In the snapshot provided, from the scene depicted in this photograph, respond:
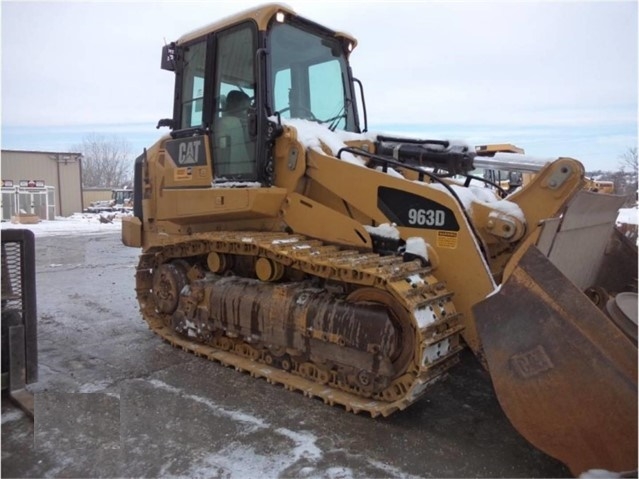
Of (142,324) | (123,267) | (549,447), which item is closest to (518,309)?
(549,447)

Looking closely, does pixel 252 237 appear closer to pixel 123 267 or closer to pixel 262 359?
pixel 262 359

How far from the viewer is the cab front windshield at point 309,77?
5203 mm

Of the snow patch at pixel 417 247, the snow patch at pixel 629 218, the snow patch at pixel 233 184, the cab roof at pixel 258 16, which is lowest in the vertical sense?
the snow patch at pixel 629 218

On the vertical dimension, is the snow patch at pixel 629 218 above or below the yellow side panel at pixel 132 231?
below

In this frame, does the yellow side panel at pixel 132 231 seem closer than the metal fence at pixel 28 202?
Yes

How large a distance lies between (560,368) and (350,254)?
1.88 m

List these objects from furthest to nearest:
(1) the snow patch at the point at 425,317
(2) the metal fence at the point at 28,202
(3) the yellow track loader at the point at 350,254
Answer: (2) the metal fence at the point at 28,202
(1) the snow patch at the point at 425,317
(3) the yellow track loader at the point at 350,254

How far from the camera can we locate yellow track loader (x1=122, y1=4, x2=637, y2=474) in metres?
2.96

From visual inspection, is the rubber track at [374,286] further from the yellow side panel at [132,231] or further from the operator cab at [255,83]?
the yellow side panel at [132,231]

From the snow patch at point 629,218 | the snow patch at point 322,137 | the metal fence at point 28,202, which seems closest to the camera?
the snow patch at point 322,137

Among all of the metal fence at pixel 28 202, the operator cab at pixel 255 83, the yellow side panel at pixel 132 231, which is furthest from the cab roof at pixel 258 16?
the metal fence at pixel 28 202

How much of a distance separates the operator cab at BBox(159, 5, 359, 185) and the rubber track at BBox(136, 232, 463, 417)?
76cm

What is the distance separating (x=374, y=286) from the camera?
13.0ft

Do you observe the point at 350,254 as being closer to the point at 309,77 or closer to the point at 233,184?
the point at 233,184
